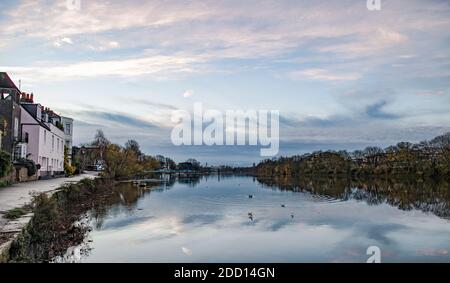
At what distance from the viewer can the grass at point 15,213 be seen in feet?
35.1

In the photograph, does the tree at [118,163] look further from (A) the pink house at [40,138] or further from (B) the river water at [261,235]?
(B) the river water at [261,235]

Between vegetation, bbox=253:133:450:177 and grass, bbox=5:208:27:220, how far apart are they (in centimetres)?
5737

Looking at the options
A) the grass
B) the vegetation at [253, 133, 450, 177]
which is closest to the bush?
the grass

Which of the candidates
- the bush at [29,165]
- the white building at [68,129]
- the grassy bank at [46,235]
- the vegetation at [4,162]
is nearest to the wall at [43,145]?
the bush at [29,165]

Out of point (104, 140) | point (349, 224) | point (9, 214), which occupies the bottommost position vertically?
point (349, 224)

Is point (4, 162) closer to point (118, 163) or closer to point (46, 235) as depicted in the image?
point (46, 235)

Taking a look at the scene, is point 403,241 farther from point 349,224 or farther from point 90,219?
point 90,219

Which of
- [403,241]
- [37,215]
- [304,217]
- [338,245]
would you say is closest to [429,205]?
[304,217]

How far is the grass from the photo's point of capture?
1070 cm

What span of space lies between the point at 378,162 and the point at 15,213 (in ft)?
231

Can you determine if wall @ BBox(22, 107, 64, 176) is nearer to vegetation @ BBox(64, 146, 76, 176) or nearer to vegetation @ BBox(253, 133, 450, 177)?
vegetation @ BBox(64, 146, 76, 176)
